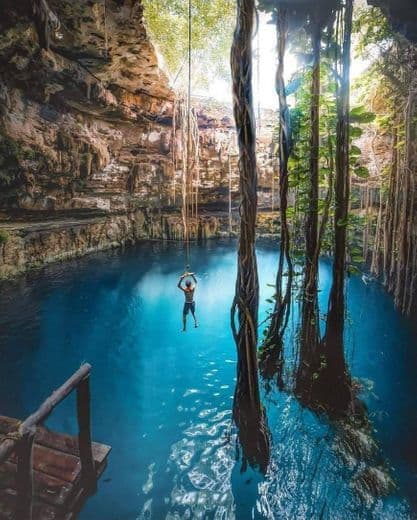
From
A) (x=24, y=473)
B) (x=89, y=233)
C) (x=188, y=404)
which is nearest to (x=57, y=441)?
(x=24, y=473)

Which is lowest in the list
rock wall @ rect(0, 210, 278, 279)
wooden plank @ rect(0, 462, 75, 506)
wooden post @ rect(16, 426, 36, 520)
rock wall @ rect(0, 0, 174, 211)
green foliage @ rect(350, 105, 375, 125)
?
wooden plank @ rect(0, 462, 75, 506)

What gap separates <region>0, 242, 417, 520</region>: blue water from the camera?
2.73 meters

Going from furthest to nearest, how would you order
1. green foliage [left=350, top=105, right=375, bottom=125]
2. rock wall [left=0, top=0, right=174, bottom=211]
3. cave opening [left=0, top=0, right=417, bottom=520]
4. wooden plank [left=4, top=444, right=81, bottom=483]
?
rock wall [left=0, top=0, right=174, bottom=211] → green foliage [left=350, top=105, right=375, bottom=125] → cave opening [left=0, top=0, right=417, bottom=520] → wooden plank [left=4, top=444, right=81, bottom=483]

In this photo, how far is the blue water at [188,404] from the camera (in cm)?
273

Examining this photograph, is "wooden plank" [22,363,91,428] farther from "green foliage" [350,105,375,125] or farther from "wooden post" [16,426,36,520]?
"green foliage" [350,105,375,125]

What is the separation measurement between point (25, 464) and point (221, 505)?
1.78 m

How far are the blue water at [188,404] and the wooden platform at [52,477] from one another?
0.71 meters

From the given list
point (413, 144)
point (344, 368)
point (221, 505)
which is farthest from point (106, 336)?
point (413, 144)

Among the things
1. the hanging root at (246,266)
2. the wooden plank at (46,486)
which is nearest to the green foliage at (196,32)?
the hanging root at (246,266)

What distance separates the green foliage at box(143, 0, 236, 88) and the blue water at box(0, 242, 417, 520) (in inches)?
219

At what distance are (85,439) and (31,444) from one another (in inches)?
25.1

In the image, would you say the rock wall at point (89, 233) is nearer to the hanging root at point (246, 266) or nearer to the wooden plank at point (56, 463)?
the wooden plank at point (56, 463)

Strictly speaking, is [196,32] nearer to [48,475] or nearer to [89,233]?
[89,233]

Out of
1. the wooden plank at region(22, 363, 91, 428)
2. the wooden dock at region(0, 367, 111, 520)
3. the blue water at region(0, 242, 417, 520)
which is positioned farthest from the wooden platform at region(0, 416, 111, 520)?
the blue water at region(0, 242, 417, 520)
